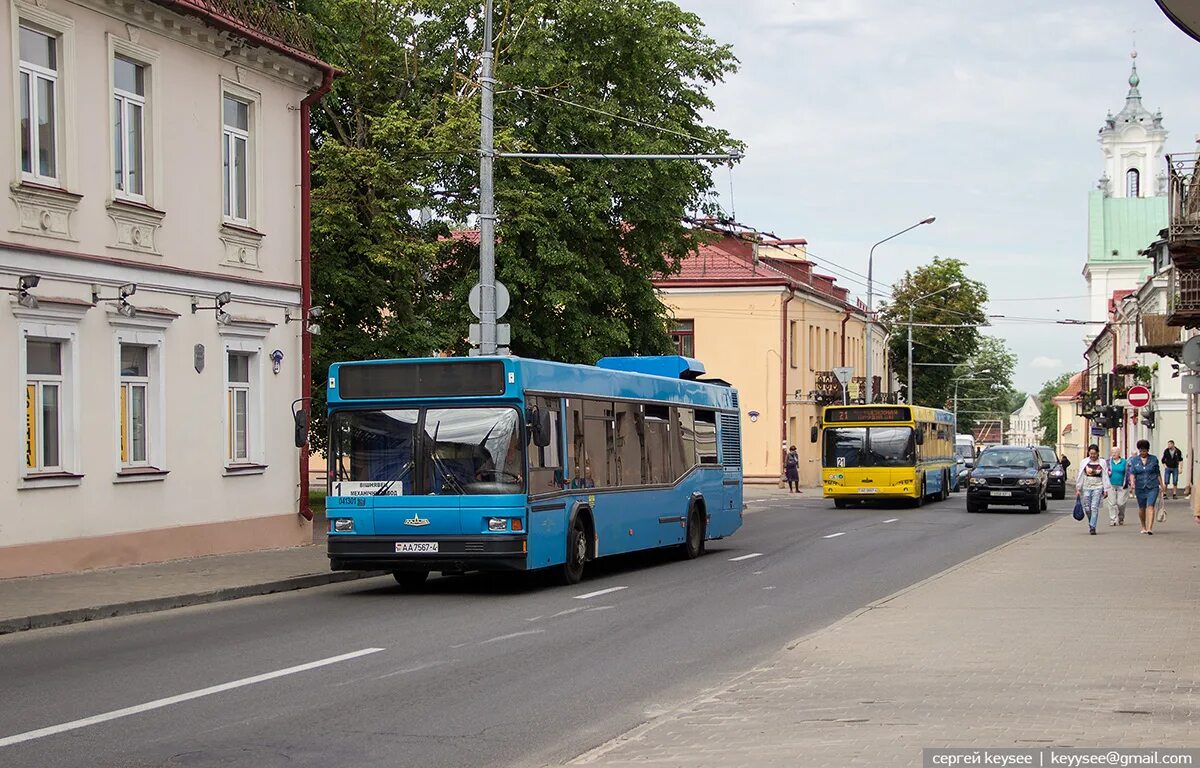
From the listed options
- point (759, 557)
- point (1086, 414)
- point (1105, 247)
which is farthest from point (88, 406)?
point (1105, 247)

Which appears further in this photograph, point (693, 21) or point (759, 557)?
point (693, 21)

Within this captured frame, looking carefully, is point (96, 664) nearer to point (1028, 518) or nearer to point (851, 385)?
point (1028, 518)

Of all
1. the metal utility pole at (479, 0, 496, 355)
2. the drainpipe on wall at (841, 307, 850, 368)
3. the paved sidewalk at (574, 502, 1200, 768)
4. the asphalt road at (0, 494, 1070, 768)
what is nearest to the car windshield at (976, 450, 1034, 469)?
the asphalt road at (0, 494, 1070, 768)

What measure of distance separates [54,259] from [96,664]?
28.0 ft

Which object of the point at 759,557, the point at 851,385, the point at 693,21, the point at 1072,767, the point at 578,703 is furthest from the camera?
the point at 851,385

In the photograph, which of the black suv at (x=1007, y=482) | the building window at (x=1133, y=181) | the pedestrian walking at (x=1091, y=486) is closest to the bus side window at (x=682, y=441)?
the pedestrian walking at (x=1091, y=486)

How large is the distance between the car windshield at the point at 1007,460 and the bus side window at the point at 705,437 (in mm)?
17120

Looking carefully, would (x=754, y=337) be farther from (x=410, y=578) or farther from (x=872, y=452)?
(x=410, y=578)

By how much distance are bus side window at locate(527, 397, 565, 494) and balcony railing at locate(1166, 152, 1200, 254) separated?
10.5m

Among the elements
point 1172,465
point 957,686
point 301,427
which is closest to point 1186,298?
point 301,427

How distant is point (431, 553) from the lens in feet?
57.1

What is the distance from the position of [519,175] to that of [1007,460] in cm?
1721

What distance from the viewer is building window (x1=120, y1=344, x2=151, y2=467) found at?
68.3 ft

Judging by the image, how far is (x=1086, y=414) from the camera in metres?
79.6
